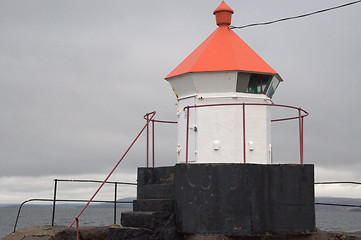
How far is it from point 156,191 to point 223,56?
10.1ft

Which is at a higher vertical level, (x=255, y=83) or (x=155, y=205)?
(x=255, y=83)

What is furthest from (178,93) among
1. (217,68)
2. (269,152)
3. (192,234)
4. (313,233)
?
(313,233)

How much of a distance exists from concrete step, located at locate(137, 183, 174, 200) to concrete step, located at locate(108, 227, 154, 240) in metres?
0.87

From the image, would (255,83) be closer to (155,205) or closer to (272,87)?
(272,87)

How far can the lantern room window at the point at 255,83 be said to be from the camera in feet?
37.4

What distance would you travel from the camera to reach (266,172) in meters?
10.5

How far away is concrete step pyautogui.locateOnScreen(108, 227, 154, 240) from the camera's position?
1053cm

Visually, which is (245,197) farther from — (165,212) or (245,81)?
(245,81)

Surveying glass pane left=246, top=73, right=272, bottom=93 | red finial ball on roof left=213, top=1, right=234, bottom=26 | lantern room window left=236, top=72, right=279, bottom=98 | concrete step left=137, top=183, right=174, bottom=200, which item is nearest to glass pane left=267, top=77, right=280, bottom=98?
lantern room window left=236, top=72, right=279, bottom=98

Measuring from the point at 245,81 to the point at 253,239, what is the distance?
3160mm

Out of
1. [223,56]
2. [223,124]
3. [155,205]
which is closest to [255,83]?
[223,56]

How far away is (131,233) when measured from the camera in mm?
10617

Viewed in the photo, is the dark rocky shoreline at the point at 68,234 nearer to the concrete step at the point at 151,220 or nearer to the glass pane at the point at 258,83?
the concrete step at the point at 151,220

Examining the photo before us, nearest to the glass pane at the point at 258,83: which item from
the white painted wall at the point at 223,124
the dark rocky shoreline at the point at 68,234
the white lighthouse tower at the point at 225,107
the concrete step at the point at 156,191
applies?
the white lighthouse tower at the point at 225,107
